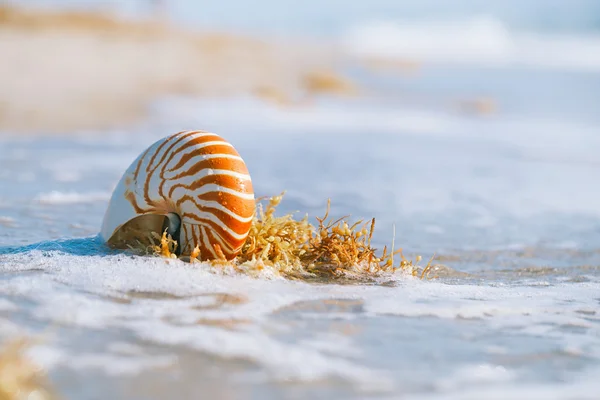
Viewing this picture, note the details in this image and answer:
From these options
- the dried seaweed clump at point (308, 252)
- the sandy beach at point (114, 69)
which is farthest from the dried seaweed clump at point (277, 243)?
the sandy beach at point (114, 69)

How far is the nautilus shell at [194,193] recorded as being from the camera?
4168 mm

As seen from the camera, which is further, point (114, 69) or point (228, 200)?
point (114, 69)

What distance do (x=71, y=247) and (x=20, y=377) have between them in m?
1.99

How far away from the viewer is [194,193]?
4.18m

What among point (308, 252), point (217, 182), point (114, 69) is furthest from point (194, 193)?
point (114, 69)

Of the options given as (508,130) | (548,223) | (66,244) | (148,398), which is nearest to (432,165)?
(548,223)

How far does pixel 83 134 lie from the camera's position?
11125 mm

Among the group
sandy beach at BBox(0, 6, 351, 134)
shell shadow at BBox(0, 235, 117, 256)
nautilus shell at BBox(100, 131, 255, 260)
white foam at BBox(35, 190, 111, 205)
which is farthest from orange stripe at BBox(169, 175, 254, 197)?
sandy beach at BBox(0, 6, 351, 134)

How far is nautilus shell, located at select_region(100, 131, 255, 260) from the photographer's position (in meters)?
4.17

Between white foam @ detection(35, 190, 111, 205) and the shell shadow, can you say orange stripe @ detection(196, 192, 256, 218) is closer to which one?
the shell shadow

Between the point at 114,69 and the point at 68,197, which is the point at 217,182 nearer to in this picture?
the point at 68,197

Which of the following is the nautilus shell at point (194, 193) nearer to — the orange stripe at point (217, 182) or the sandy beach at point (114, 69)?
the orange stripe at point (217, 182)

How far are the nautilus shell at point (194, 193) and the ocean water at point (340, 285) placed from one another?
0.70 ft

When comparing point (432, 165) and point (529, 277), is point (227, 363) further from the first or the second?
point (432, 165)
